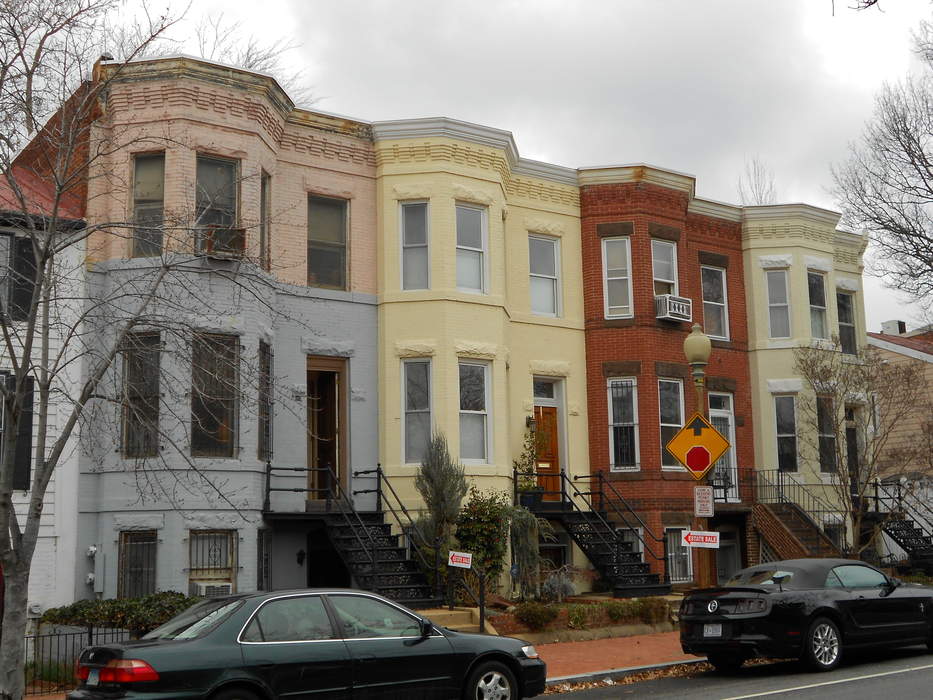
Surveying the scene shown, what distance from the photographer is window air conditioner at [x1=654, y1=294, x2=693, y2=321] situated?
2361 centimetres

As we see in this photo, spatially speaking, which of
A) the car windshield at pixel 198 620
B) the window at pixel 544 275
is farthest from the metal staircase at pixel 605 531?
the car windshield at pixel 198 620

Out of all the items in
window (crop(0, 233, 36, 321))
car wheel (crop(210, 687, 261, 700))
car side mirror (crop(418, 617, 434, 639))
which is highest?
window (crop(0, 233, 36, 321))

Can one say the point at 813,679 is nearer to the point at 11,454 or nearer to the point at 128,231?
the point at 11,454

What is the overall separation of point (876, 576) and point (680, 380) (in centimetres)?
1006

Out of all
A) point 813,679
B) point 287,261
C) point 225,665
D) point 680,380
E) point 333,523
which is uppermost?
point 287,261

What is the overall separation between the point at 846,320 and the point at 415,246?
13.3 m

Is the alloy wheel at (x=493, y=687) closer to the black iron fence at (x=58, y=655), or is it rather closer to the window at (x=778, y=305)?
the black iron fence at (x=58, y=655)

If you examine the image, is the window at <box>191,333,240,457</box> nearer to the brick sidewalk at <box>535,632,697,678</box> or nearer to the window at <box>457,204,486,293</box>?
the window at <box>457,204,486,293</box>

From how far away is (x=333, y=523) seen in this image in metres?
18.0

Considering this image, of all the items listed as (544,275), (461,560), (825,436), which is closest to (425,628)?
(461,560)

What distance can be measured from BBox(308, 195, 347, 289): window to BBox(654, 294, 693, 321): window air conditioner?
289 inches

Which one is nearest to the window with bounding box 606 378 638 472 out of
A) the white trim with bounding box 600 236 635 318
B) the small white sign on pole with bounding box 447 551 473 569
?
the white trim with bounding box 600 236 635 318

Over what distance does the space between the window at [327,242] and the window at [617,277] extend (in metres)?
6.28

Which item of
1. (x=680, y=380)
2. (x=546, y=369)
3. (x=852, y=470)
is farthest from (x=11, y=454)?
(x=852, y=470)
